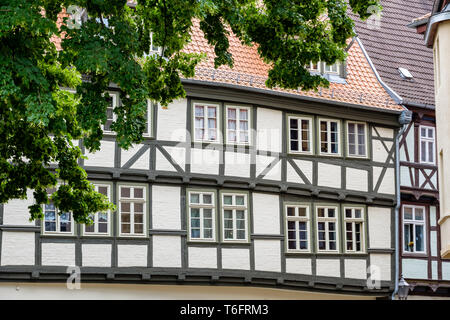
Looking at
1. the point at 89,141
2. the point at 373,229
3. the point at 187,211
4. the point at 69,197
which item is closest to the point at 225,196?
the point at 187,211

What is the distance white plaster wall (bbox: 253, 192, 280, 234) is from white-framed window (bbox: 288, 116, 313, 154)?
60.2 inches

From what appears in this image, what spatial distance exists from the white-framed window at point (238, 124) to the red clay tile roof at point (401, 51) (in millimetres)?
5159

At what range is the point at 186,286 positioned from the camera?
2598 cm

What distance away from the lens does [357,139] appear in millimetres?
29469

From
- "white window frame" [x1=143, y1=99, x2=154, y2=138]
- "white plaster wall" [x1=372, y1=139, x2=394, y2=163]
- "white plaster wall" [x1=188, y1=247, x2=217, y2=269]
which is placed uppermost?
"white window frame" [x1=143, y1=99, x2=154, y2=138]

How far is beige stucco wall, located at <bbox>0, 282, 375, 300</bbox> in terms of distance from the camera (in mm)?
24078

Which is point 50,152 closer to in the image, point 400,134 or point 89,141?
point 89,141

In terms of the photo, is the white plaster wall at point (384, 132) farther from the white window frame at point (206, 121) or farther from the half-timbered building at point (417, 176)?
the white window frame at point (206, 121)

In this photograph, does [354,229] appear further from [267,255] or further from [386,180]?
[267,255]

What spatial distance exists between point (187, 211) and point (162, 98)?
34.4ft

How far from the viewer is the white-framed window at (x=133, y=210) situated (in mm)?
25578

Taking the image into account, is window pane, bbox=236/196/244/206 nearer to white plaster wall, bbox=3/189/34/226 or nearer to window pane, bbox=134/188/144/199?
window pane, bbox=134/188/144/199

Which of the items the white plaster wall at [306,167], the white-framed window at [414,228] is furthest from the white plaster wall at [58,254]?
the white-framed window at [414,228]

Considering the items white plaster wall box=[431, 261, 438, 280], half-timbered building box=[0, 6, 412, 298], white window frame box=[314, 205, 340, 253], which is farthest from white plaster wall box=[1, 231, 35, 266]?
white plaster wall box=[431, 261, 438, 280]
